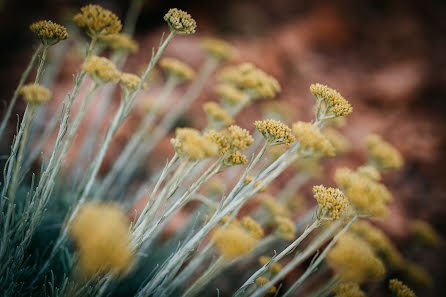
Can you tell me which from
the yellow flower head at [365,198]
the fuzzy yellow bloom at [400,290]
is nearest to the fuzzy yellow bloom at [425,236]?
the fuzzy yellow bloom at [400,290]

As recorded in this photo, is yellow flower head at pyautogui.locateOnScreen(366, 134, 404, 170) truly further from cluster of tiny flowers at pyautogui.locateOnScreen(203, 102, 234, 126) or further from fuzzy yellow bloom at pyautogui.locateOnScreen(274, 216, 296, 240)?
cluster of tiny flowers at pyautogui.locateOnScreen(203, 102, 234, 126)

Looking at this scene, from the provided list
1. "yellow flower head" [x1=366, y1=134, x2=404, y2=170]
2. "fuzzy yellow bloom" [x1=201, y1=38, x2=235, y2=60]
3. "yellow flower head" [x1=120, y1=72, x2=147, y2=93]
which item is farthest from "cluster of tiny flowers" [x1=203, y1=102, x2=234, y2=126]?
"yellow flower head" [x1=366, y1=134, x2=404, y2=170]

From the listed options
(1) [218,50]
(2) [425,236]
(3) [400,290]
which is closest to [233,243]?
(3) [400,290]

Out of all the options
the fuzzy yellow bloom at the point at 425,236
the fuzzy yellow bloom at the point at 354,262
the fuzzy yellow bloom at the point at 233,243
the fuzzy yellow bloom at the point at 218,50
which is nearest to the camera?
the fuzzy yellow bloom at the point at 233,243

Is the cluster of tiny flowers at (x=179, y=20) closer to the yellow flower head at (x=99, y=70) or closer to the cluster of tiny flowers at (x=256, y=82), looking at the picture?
the yellow flower head at (x=99, y=70)

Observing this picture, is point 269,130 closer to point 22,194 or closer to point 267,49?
point 22,194

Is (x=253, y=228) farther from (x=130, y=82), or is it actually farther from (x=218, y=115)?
(x=130, y=82)
